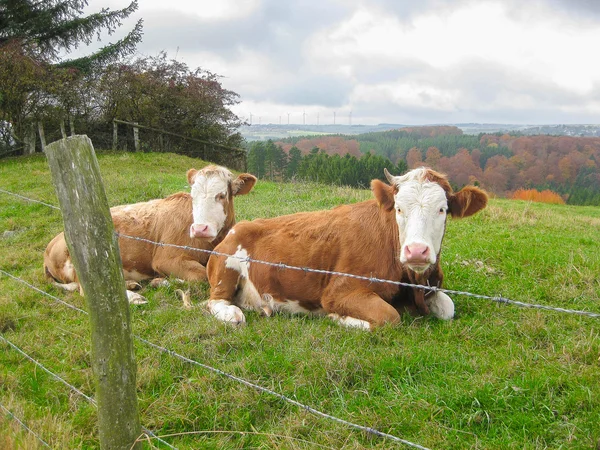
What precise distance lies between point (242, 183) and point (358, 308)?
3.18 m

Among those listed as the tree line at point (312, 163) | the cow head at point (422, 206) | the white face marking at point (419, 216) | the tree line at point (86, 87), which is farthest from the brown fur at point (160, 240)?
the tree line at point (312, 163)

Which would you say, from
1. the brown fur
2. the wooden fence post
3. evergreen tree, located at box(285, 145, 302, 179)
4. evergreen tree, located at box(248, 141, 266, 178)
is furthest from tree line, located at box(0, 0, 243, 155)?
the brown fur

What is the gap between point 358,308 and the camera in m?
4.96

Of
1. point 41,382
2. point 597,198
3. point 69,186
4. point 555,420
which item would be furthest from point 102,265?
point 597,198

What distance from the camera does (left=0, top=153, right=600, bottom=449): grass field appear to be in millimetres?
2967

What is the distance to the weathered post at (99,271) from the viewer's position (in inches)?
99.6

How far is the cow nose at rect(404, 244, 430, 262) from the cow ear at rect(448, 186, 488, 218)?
1027 millimetres

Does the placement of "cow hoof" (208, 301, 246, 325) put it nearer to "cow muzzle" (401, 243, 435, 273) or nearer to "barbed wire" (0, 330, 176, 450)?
"barbed wire" (0, 330, 176, 450)

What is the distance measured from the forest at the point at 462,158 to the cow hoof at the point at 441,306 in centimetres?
3257

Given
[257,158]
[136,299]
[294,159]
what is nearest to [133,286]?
[136,299]

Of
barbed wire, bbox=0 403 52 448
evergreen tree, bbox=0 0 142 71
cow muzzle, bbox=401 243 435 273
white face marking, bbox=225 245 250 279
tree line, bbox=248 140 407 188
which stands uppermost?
evergreen tree, bbox=0 0 142 71

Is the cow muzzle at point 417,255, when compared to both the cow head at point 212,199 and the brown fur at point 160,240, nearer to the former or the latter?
the cow head at point 212,199

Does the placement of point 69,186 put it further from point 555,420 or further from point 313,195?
point 313,195

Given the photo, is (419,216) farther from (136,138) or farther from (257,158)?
(257,158)
